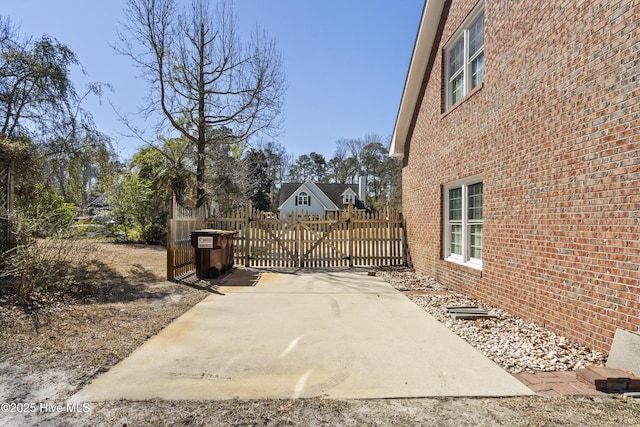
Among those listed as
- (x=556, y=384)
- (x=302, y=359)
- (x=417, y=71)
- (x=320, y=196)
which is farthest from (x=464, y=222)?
(x=320, y=196)

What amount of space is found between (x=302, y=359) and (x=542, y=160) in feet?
13.3

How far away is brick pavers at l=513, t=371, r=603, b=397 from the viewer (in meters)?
3.17

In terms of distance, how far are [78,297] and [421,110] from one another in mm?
9002

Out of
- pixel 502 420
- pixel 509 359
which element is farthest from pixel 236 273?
pixel 502 420

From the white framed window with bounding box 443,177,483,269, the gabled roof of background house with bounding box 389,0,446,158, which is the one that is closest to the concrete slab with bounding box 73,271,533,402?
the white framed window with bounding box 443,177,483,269

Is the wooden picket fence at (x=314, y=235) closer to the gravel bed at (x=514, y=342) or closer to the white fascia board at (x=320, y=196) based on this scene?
the gravel bed at (x=514, y=342)

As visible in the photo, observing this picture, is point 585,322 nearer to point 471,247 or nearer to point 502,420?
point 502,420

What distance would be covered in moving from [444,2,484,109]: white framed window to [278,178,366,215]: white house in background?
3301 centimetres

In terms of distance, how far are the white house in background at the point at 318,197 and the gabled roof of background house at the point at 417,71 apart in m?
30.1

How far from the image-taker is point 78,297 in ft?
21.0

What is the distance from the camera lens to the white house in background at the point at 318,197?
4378cm

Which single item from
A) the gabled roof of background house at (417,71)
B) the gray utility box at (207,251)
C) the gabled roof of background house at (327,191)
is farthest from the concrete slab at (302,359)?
the gabled roof of background house at (327,191)

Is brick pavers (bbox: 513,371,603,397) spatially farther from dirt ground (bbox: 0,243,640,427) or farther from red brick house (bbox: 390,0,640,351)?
red brick house (bbox: 390,0,640,351)

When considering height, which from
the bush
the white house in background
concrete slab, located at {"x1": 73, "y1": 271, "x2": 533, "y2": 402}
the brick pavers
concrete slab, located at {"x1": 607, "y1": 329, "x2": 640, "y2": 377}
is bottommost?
concrete slab, located at {"x1": 73, "y1": 271, "x2": 533, "y2": 402}
